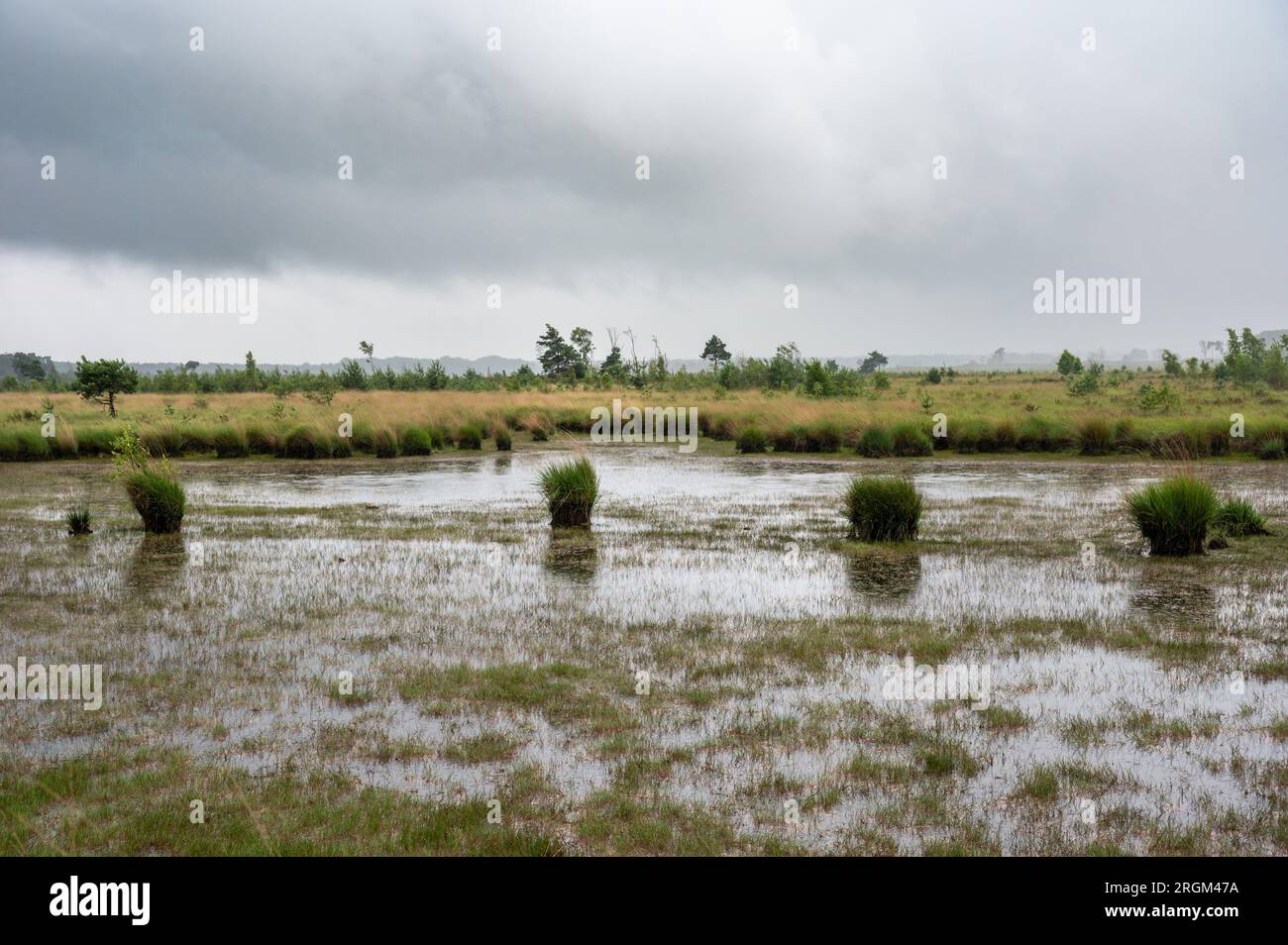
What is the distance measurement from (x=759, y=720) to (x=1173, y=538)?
9937mm

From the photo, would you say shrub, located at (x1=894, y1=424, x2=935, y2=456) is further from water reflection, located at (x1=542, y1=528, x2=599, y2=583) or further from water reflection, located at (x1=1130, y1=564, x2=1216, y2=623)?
water reflection, located at (x1=1130, y1=564, x2=1216, y2=623)

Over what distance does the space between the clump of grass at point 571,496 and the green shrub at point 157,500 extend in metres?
6.40

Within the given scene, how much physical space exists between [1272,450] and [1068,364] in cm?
6939

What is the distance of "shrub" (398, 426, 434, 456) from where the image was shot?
35.3 metres

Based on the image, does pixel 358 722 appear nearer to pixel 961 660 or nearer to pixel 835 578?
pixel 961 660

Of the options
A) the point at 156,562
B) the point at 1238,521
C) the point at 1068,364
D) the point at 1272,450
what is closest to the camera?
the point at 156,562

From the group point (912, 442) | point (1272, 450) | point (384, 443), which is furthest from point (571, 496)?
point (1272, 450)

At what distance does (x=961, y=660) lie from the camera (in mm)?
8695

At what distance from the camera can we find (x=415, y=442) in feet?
116

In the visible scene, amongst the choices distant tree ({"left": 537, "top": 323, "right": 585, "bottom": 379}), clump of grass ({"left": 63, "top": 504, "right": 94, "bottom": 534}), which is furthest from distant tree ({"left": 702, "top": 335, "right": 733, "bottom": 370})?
clump of grass ({"left": 63, "top": 504, "right": 94, "bottom": 534})

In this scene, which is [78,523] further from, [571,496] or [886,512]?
[886,512]

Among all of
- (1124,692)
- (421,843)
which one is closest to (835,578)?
(1124,692)

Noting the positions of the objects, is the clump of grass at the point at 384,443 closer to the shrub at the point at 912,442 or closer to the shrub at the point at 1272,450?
the shrub at the point at 912,442

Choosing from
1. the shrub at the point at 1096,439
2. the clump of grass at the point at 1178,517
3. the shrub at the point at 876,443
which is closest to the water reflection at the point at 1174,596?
the clump of grass at the point at 1178,517
